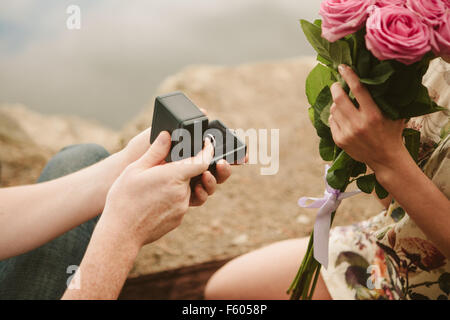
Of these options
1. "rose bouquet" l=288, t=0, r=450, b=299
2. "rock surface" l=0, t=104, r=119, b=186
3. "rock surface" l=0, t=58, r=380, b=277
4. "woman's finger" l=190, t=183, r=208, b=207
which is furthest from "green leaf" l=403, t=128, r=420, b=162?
"rock surface" l=0, t=104, r=119, b=186

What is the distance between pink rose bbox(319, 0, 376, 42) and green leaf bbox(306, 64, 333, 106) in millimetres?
115

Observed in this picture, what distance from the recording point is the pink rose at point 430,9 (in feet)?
1.40

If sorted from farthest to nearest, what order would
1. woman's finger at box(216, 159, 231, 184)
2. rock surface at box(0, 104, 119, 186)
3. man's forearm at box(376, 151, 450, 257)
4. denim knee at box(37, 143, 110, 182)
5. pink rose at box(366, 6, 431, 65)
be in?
rock surface at box(0, 104, 119, 186) < denim knee at box(37, 143, 110, 182) < woman's finger at box(216, 159, 231, 184) < man's forearm at box(376, 151, 450, 257) < pink rose at box(366, 6, 431, 65)

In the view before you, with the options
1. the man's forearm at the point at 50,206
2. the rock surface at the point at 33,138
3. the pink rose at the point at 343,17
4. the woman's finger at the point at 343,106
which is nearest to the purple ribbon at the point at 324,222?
the woman's finger at the point at 343,106

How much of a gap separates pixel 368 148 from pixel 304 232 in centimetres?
84

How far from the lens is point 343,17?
44 cm

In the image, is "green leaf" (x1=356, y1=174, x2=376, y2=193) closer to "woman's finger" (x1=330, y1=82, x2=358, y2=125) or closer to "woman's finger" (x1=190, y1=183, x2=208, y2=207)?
"woman's finger" (x1=330, y1=82, x2=358, y2=125)

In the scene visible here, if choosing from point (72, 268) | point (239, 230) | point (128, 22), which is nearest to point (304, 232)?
point (239, 230)

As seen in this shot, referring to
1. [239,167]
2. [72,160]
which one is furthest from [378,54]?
[239,167]

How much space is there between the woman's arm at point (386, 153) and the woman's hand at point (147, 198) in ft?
0.67

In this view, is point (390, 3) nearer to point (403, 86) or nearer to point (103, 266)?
point (403, 86)

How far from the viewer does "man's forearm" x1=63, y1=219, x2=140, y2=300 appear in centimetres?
51

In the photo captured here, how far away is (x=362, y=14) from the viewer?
436 mm

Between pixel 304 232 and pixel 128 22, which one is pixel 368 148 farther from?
pixel 128 22
